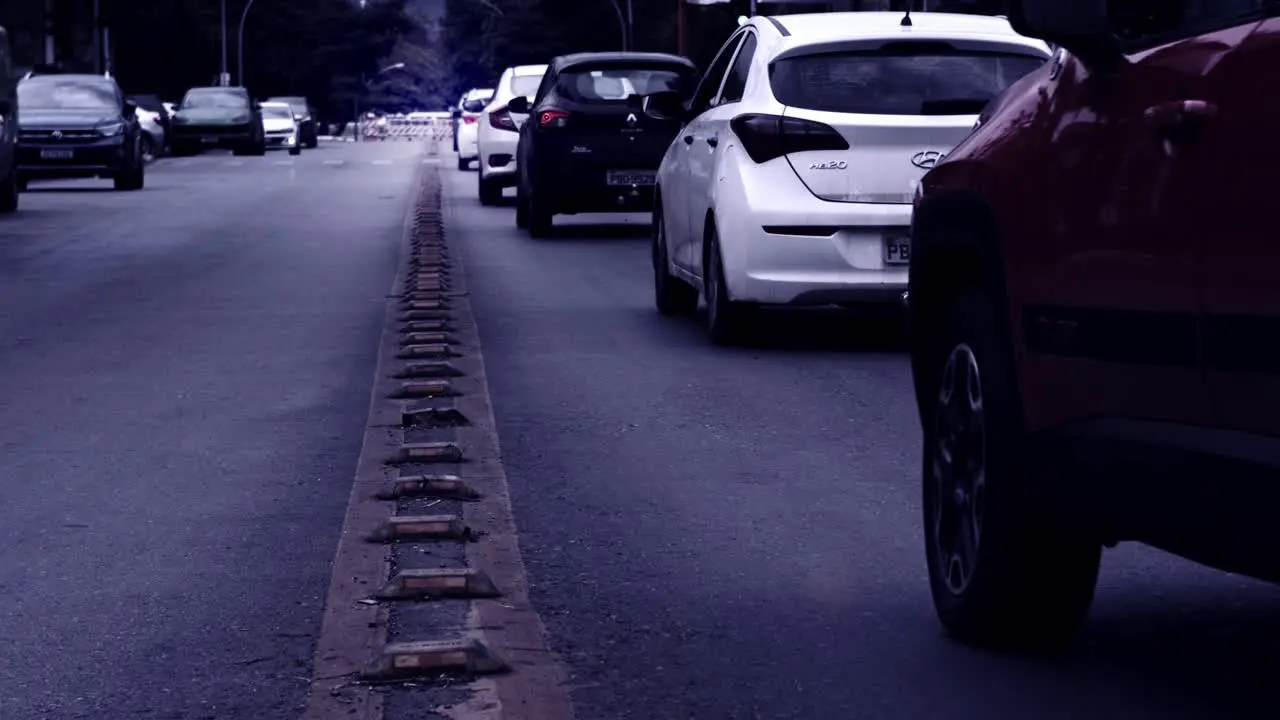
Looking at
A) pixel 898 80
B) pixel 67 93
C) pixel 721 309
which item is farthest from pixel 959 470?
pixel 67 93

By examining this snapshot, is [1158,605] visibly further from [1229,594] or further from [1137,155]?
[1137,155]

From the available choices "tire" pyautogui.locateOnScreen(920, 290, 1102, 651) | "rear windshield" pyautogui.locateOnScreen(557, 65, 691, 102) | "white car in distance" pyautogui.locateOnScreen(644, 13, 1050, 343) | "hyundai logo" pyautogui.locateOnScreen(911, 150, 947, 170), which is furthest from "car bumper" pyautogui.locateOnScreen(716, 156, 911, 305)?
"rear windshield" pyautogui.locateOnScreen(557, 65, 691, 102)

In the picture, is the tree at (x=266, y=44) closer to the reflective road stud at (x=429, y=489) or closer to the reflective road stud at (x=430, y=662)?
the reflective road stud at (x=429, y=489)

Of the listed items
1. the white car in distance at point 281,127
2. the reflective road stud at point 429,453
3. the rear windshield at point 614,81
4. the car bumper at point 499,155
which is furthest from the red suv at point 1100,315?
the white car in distance at point 281,127

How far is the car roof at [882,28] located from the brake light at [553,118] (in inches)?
370

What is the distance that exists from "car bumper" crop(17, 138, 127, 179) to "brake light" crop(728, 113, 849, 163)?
25.0 meters

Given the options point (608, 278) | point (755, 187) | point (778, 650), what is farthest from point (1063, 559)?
point (608, 278)

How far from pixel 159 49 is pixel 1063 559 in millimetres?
87372

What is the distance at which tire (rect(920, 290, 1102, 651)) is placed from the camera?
486cm

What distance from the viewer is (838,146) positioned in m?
11.2

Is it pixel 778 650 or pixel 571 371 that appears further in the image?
pixel 571 371

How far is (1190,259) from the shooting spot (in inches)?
160

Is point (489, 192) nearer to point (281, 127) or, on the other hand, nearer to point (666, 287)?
point (666, 287)

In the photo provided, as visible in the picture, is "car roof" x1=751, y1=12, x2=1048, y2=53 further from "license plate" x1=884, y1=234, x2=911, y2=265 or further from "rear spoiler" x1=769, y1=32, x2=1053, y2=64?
"license plate" x1=884, y1=234, x2=911, y2=265
